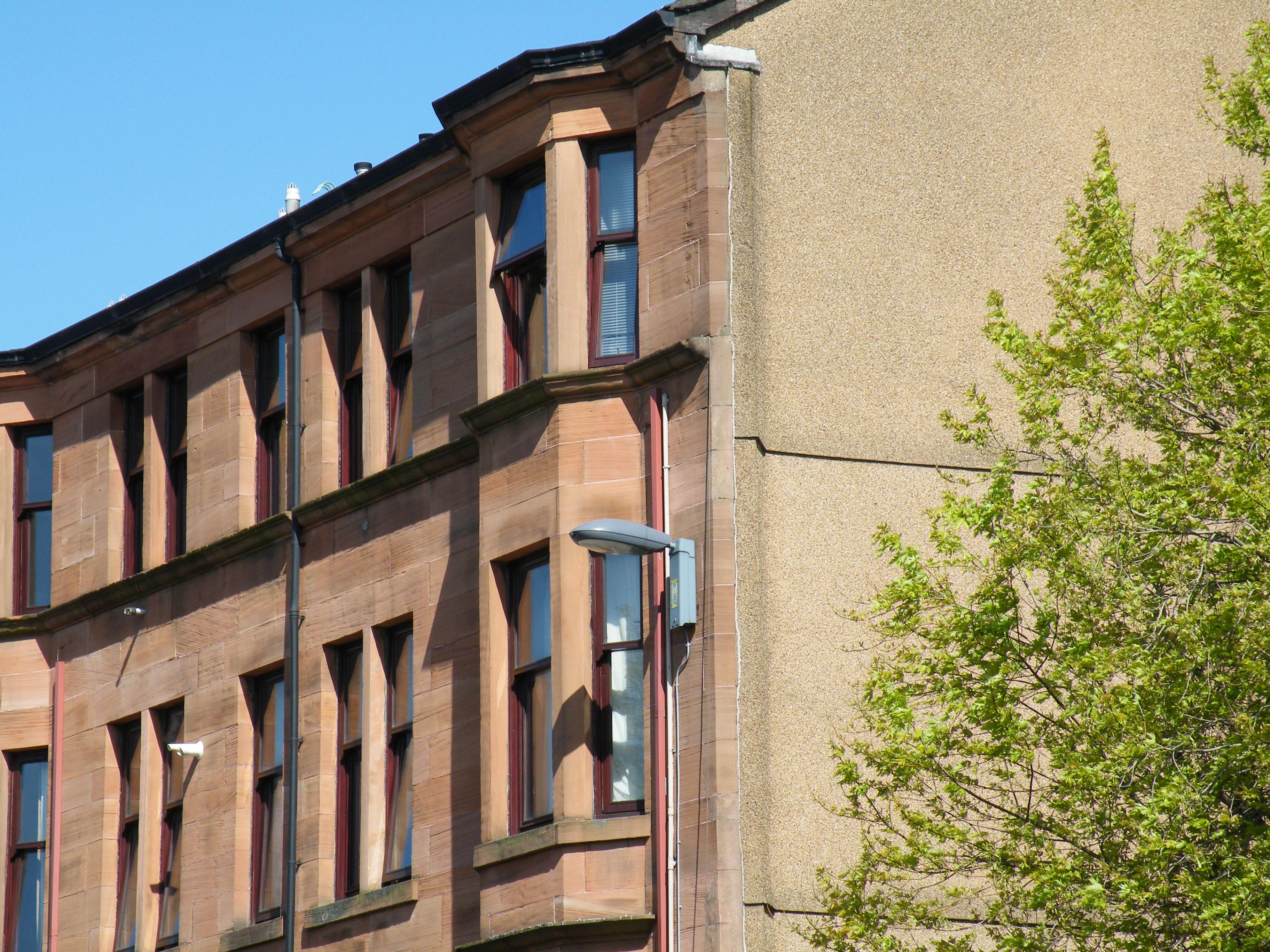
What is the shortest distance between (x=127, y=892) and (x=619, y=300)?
1076 cm

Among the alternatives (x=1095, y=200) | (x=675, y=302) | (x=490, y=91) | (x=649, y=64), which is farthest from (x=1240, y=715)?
(x=490, y=91)

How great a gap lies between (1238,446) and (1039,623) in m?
2.08

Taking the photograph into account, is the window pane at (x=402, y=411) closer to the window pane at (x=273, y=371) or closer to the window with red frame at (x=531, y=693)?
the window pane at (x=273, y=371)

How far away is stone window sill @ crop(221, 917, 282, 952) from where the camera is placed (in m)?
25.7

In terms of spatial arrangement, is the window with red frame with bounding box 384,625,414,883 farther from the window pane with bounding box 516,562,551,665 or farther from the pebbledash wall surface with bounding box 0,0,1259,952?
the window pane with bounding box 516,562,551,665

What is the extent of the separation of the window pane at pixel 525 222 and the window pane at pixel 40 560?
10.2 metres

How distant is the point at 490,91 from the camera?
2348 cm

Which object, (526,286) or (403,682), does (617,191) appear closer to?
(526,286)

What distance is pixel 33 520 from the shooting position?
3156 centimetres

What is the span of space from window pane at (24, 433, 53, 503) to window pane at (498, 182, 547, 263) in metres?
10.2

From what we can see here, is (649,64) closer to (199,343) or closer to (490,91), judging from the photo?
(490,91)

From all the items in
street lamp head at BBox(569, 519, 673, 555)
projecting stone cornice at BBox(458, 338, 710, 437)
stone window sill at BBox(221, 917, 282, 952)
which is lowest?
stone window sill at BBox(221, 917, 282, 952)

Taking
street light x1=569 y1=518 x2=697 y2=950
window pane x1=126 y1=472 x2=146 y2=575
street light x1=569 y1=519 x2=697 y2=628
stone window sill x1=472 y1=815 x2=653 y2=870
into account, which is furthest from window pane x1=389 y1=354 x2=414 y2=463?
stone window sill x1=472 y1=815 x2=653 y2=870

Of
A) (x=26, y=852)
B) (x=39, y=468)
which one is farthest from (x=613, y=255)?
(x=26, y=852)
